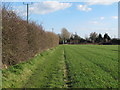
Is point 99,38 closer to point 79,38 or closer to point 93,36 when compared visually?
point 93,36

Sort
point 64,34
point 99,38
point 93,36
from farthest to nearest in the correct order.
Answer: point 93,36 → point 99,38 → point 64,34

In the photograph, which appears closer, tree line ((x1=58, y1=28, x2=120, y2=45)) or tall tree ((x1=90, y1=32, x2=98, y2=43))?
tree line ((x1=58, y1=28, x2=120, y2=45))

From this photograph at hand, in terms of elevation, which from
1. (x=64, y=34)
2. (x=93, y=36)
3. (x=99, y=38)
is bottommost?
(x=99, y=38)

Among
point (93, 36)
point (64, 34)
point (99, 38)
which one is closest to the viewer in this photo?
point (64, 34)

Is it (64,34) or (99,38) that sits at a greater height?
(64,34)

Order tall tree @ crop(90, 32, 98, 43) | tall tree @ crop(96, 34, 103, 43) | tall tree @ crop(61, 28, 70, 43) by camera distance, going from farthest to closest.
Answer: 1. tall tree @ crop(90, 32, 98, 43)
2. tall tree @ crop(96, 34, 103, 43)
3. tall tree @ crop(61, 28, 70, 43)

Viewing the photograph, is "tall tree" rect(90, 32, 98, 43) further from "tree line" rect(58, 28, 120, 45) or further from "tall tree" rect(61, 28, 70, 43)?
"tall tree" rect(61, 28, 70, 43)

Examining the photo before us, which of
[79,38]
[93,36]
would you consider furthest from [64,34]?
[93,36]

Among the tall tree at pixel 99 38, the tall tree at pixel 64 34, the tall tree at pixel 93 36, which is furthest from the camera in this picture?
the tall tree at pixel 93 36

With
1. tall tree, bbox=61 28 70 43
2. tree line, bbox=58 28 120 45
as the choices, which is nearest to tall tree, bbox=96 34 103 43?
tree line, bbox=58 28 120 45

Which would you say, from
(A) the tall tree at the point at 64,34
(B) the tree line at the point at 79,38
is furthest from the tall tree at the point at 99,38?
(A) the tall tree at the point at 64,34

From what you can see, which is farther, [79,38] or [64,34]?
[79,38]

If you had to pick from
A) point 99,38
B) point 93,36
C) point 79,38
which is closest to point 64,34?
point 79,38

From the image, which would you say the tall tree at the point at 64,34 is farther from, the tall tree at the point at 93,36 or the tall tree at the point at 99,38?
the tall tree at the point at 99,38
